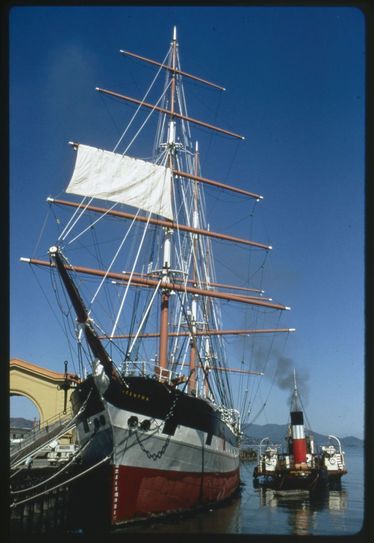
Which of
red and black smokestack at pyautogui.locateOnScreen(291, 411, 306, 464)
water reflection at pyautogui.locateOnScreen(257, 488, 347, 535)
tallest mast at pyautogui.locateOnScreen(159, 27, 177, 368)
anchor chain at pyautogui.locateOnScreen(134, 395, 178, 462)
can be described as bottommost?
water reflection at pyautogui.locateOnScreen(257, 488, 347, 535)

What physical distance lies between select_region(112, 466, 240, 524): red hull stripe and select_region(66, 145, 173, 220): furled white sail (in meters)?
12.5

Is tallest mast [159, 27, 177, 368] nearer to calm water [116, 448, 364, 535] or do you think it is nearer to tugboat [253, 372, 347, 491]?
calm water [116, 448, 364, 535]

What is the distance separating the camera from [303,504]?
24.2 metres

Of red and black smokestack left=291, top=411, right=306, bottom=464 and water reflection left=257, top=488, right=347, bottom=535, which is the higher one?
red and black smokestack left=291, top=411, right=306, bottom=464

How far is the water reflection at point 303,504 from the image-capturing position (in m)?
18.5

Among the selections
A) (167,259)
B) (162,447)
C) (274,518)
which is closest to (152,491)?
(162,447)

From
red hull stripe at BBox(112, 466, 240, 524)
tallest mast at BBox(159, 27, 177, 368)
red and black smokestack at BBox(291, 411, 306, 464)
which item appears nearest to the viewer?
red hull stripe at BBox(112, 466, 240, 524)

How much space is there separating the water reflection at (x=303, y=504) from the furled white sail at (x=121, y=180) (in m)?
14.1

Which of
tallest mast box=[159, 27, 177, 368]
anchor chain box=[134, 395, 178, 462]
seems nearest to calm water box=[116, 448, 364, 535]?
anchor chain box=[134, 395, 178, 462]

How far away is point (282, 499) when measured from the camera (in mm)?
25641

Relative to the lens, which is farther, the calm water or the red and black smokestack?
the red and black smokestack

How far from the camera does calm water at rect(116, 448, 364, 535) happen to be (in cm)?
1627

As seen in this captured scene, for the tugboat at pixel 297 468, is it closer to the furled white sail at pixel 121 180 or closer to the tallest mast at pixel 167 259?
the tallest mast at pixel 167 259

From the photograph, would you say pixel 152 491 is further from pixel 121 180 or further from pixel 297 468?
pixel 121 180
